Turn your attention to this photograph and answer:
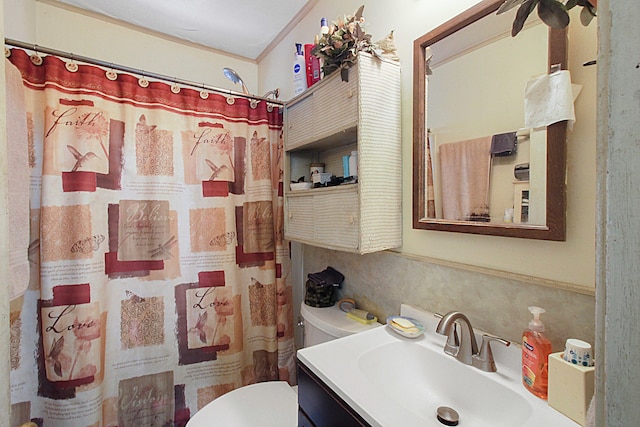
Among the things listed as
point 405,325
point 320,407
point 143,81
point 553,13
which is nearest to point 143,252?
point 143,81

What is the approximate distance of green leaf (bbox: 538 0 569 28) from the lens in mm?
506

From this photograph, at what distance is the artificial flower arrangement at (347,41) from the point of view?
1012mm

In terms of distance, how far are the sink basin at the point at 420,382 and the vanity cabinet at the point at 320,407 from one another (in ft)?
0.07

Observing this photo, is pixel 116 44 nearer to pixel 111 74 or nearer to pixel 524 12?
pixel 111 74

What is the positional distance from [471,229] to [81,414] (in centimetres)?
173

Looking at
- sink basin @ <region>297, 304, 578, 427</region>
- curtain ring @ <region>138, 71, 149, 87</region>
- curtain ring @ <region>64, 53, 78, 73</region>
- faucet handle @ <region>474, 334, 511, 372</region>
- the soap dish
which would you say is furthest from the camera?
curtain ring @ <region>138, 71, 149, 87</region>

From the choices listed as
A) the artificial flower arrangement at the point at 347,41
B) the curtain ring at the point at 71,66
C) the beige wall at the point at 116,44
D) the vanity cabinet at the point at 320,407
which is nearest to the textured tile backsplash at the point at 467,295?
the vanity cabinet at the point at 320,407

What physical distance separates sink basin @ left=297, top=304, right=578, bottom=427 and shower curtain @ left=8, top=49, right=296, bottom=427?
875 mm

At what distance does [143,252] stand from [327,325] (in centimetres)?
95

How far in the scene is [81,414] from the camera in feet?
3.92

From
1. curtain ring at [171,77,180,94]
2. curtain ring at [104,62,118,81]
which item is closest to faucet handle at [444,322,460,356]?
curtain ring at [171,77,180,94]

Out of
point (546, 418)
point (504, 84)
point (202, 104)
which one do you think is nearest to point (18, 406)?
point (202, 104)

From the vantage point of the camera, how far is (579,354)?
59cm

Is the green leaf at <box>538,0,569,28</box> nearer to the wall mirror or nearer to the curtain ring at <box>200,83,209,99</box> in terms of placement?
the wall mirror
